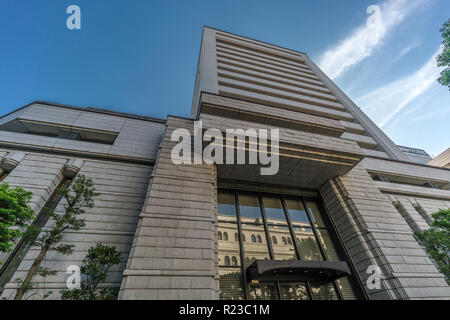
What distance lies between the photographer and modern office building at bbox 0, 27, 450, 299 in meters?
6.93

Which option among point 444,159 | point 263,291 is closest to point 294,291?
point 263,291

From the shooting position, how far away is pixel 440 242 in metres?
9.79

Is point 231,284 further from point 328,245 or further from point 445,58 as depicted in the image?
point 445,58

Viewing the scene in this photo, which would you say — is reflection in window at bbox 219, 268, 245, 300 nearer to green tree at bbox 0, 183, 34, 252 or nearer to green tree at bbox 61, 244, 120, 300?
green tree at bbox 61, 244, 120, 300

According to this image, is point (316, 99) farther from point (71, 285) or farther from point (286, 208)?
point (71, 285)

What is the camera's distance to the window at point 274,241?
27.2 feet

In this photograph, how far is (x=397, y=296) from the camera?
7.41 m

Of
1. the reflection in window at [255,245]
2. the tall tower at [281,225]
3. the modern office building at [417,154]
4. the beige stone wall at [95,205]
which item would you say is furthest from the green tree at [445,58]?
the modern office building at [417,154]

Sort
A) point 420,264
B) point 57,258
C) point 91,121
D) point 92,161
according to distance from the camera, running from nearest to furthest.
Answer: point 57,258 → point 420,264 → point 92,161 → point 91,121

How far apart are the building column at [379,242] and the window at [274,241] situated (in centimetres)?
96

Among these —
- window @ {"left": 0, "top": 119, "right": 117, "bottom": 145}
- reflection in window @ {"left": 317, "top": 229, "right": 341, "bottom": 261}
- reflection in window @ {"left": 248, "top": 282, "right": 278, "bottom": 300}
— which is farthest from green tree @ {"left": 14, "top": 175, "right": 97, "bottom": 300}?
reflection in window @ {"left": 317, "top": 229, "right": 341, "bottom": 261}

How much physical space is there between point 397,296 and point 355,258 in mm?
1966

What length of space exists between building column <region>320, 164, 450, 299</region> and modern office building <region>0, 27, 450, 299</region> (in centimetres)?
5

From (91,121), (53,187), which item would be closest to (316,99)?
(91,121)
